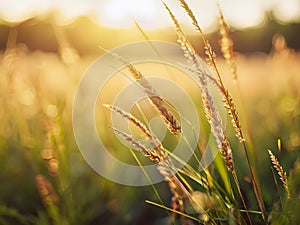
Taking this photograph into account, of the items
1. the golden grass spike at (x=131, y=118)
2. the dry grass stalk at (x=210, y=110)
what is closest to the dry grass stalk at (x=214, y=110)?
→ the dry grass stalk at (x=210, y=110)

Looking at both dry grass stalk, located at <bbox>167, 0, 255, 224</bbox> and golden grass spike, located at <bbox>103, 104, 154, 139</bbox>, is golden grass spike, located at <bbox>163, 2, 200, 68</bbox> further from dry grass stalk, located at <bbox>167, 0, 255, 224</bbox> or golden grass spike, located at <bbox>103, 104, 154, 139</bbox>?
golden grass spike, located at <bbox>103, 104, 154, 139</bbox>

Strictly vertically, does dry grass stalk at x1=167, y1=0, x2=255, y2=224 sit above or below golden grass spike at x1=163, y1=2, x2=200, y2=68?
below

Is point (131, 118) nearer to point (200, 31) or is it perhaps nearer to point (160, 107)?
point (160, 107)

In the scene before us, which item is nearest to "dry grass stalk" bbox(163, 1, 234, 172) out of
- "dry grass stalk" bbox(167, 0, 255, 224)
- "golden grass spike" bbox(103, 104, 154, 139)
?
"dry grass stalk" bbox(167, 0, 255, 224)

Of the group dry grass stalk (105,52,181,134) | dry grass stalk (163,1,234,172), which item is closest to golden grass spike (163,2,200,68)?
dry grass stalk (163,1,234,172)

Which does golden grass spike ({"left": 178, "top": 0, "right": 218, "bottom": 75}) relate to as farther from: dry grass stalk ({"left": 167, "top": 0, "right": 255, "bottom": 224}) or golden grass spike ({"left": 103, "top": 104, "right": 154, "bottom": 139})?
golden grass spike ({"left": 103, "top": 104, "right": 154, "bottom": 139})

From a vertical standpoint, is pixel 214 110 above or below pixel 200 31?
below

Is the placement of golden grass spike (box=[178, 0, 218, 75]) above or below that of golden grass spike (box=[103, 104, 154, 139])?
above

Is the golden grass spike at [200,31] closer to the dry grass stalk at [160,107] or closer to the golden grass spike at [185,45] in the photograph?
the golden grass spike at [185,45]

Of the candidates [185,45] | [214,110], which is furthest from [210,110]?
[185,45]

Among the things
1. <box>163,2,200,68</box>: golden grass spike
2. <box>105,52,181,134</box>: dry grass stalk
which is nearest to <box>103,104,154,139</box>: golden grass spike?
<box>105,52,181,134</box>: dry grass stalk

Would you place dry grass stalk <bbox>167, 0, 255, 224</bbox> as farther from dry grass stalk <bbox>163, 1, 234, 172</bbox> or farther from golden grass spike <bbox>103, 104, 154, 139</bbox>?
golden grass spike <bbox>103, 104, 154, 139</bbox>

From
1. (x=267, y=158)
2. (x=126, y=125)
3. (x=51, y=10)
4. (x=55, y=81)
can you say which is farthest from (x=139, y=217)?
(x=55, y=81)

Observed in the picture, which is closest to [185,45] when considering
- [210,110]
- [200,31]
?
[200,31]
